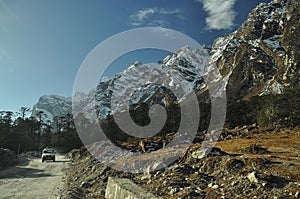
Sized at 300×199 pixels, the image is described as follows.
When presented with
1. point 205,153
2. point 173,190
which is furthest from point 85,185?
point 173,190

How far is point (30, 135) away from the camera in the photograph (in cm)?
8175

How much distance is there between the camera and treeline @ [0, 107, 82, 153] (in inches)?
2442

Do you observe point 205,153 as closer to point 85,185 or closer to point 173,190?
point 173,190

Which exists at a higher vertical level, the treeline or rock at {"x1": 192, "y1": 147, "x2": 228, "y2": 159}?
the treeline

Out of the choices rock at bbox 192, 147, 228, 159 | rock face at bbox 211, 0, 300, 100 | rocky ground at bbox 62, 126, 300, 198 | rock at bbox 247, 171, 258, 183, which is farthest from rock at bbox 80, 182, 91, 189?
rock face at bbox 211, 0, 300, 100

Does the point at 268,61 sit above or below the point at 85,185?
above

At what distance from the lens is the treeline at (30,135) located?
6203cm

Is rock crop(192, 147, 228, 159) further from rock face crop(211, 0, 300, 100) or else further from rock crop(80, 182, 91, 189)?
rock face crop(211, 0, 300, 100)

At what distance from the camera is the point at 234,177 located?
36.0 feet

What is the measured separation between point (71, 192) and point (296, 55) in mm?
142781

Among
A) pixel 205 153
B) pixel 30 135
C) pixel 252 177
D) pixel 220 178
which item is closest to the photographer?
pixel 252 177

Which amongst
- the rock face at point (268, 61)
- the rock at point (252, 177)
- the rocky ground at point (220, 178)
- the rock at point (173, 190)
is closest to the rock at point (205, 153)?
the rocky ground at point (220, 178)

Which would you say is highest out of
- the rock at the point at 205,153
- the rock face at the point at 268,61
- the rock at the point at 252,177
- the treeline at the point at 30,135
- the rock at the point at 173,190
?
the rock face at the point at 268,61

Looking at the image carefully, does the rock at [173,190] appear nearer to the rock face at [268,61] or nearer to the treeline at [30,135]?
the treeline at [30,135]
